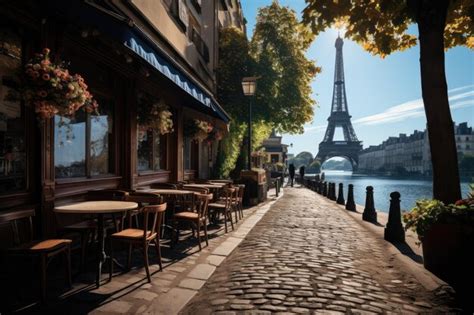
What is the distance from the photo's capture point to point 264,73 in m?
17.0

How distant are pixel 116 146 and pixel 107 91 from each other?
44.3 inches

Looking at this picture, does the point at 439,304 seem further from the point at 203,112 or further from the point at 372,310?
the point at 203,112

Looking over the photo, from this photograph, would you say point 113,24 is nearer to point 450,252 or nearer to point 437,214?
point 437,214

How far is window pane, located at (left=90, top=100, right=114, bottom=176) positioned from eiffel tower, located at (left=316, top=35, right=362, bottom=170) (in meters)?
94.2

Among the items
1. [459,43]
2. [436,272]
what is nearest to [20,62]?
→ [436,272]

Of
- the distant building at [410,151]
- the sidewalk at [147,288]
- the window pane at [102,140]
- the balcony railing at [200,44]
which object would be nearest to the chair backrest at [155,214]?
the sidewalk at [147,288]

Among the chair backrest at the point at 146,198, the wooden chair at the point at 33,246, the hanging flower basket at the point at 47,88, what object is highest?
the hanging flower basket at the point at 47,88

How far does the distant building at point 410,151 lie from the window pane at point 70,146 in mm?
82325

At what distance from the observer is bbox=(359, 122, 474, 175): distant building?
87.4 metres

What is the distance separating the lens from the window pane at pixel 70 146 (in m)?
5.09

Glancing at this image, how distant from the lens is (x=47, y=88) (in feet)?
12.4

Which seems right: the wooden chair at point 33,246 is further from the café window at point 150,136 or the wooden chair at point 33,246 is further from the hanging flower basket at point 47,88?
the café window at point 150,136

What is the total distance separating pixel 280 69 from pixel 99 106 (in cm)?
1340

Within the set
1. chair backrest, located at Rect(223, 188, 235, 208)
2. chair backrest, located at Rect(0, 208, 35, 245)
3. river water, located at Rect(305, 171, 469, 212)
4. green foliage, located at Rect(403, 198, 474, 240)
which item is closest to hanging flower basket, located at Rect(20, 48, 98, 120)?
chair backrest, located at Rect(0, 208, 35, 245)
